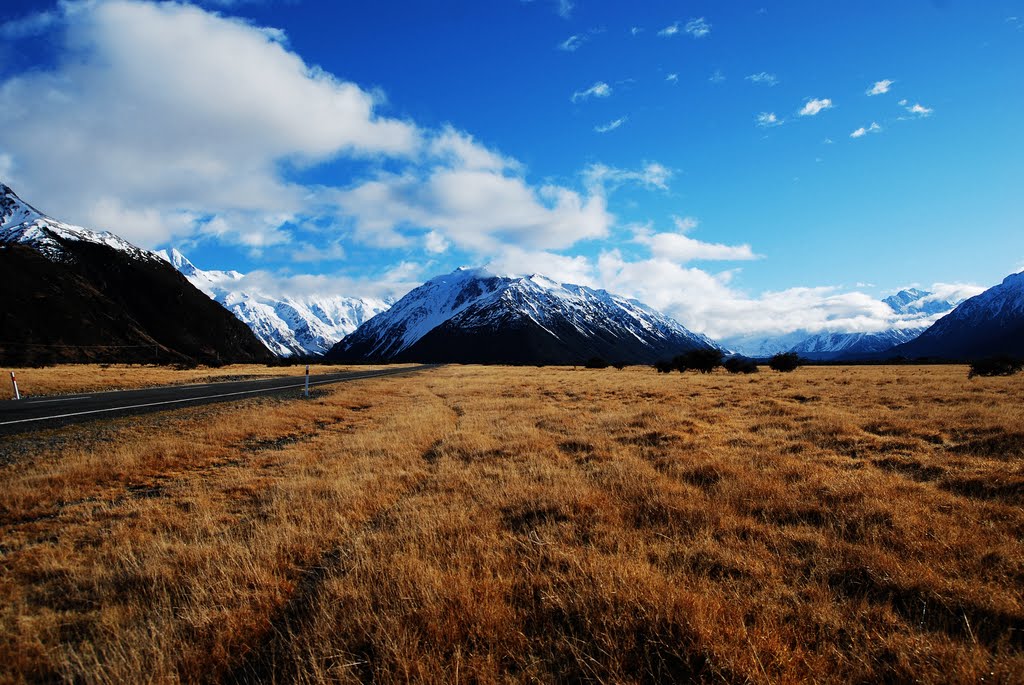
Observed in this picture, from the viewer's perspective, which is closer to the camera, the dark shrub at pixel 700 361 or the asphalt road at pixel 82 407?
the asphalt road at pixel 82 407

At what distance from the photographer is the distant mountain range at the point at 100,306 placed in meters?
113

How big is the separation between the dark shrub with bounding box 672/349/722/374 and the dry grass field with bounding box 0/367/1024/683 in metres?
47.6

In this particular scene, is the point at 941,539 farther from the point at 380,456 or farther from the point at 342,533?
the point at 380,456

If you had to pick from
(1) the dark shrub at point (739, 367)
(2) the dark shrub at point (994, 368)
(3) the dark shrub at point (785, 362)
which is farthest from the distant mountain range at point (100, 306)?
(2) the dark shrub at point (994, 368)

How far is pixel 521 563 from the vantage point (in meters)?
4.78

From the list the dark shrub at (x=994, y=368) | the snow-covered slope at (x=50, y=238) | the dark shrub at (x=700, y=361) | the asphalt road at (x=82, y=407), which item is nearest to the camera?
the asphalt road at (x=82, y=407)

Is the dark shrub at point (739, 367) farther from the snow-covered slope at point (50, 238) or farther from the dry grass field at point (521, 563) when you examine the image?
the snow-covered slope at point (50, 238)

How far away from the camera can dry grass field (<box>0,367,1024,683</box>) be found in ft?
10.9

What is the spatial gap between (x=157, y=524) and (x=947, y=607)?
973cm

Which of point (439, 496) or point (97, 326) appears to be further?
point (97, 326)

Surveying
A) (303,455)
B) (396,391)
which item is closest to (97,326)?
(396,391)

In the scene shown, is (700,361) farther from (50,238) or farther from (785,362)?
(50,238)

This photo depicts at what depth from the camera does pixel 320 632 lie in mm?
3545

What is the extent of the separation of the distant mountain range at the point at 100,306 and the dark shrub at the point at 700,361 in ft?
365
